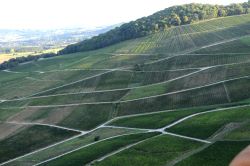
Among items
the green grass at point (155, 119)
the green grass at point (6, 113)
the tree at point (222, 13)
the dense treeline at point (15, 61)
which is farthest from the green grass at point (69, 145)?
the tree at point (222, 13)

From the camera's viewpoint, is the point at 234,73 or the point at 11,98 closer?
the point at 234,73

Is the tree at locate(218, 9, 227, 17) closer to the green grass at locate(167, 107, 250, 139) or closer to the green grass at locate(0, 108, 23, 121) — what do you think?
the green grass at locate(0, 108, 23, 121)

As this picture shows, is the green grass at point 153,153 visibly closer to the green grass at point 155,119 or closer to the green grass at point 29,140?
the green grass at point 155,119

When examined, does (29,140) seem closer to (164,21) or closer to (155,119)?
(155,119)

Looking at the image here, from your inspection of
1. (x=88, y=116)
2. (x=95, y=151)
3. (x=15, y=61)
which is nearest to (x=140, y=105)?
(x=88, y=116)

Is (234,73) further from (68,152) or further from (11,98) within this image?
(11,98)

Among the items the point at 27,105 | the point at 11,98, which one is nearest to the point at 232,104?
the point at 27,105

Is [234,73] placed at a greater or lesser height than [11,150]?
greater

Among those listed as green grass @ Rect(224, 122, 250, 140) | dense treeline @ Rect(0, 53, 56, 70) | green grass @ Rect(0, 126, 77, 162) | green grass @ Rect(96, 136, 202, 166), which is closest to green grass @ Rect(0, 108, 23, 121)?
green grass @ Rect(0, 126, 77, 162)
